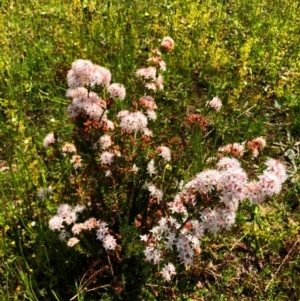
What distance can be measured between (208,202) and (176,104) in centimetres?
229

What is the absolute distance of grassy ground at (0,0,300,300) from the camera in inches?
114

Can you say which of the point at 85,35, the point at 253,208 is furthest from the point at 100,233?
the point at 85,35

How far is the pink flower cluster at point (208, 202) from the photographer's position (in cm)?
197

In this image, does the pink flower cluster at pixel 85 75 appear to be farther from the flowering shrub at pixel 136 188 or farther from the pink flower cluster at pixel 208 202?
the pink flower cluster at pixel 208 202

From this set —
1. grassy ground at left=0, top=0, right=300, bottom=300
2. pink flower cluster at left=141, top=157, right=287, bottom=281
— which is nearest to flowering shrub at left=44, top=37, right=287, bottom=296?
pink flower cluster at left=141, top=157, right=287, bottom=281

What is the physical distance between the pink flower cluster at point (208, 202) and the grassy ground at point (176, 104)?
499mm

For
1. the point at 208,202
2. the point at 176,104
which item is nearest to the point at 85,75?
the point at 208,202

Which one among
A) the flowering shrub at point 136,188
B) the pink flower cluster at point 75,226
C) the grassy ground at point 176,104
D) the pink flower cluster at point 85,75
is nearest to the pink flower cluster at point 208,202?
the flowering shrub at point 136,188

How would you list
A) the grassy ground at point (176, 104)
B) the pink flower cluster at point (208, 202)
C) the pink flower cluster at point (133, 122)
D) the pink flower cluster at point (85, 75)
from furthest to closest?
the grassy ground at point (176, 104) < the pink flower cluster at point (133, 122) < the pink flower cluster at point (85, 75) < the pink flower cluster at point (208, 202)

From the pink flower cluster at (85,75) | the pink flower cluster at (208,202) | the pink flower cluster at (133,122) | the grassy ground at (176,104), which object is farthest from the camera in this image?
the grassy ground at (176,104)

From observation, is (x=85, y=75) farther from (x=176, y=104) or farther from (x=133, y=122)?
(x=176, y=104)

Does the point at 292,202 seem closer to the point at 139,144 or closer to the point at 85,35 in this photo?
the point at 139,144

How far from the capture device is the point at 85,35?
440 centimetres

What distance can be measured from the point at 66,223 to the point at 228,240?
1.30 m
